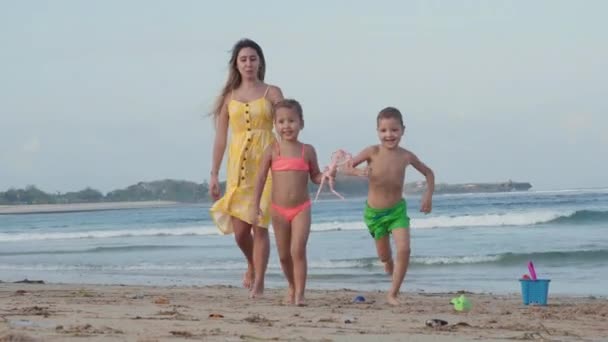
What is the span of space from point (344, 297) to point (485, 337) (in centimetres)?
334

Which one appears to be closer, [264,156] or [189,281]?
[264,156]

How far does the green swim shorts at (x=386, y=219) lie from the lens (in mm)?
7320

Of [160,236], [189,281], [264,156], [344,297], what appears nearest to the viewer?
[264,156]

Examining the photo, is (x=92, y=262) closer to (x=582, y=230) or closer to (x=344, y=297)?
(x=344, y=297)

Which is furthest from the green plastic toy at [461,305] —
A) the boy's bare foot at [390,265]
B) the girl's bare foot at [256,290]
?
the girl's bare foot at [256,290]

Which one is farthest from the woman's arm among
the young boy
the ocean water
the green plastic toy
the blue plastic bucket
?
the ocean water

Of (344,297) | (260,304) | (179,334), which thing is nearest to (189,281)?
(344,297)

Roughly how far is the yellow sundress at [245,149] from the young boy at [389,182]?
2.78ft

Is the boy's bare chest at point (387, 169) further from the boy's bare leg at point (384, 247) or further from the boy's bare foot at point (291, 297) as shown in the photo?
the boy's bare foot at point (291, 297)

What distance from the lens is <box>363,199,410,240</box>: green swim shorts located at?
7.32 m

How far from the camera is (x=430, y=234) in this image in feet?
73.7

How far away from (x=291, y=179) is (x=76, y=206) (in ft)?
240

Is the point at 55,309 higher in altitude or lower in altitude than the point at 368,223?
lower

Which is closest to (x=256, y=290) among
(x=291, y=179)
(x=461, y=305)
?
(x=291, y=179)
